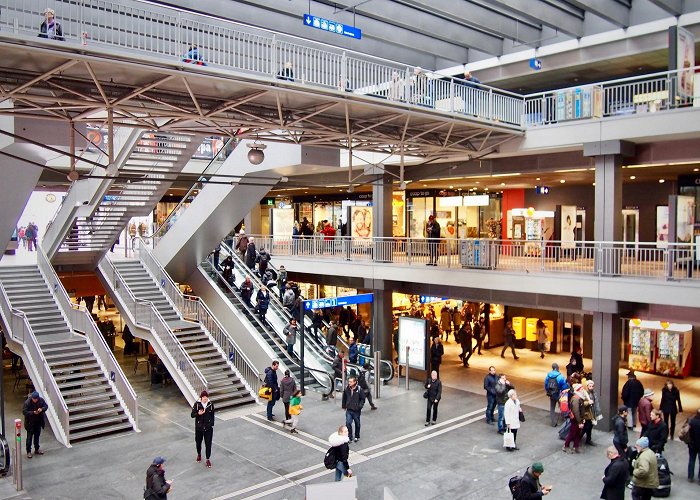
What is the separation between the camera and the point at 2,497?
38.7ft

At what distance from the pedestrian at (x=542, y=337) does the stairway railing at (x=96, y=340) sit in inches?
609

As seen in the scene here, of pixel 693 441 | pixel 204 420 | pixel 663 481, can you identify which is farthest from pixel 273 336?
pixel 693 441

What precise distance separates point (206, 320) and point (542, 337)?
1314 cm

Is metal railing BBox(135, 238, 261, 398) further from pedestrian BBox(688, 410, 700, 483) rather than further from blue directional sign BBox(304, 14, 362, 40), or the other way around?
pedestrian BBox(688, 410, 700, 483)

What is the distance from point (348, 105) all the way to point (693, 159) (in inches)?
354

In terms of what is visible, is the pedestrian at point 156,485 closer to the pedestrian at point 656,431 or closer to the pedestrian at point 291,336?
the pedestrian at point 656,431

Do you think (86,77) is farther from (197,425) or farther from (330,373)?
(330,373)

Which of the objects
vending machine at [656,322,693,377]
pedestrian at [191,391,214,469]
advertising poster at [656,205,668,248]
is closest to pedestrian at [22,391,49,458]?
pedestrian at [191,391,214,469]

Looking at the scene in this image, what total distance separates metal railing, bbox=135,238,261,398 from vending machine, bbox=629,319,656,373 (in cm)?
1320

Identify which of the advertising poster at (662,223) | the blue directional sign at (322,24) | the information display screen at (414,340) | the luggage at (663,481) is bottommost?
the luggage at (663,481)

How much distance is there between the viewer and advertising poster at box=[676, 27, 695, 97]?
16141 millimetres

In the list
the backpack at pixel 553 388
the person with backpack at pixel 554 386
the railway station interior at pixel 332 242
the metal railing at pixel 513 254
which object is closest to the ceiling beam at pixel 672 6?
the railway station interior at pixel 332 242

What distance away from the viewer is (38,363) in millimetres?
16547

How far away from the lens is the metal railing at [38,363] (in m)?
15.2
